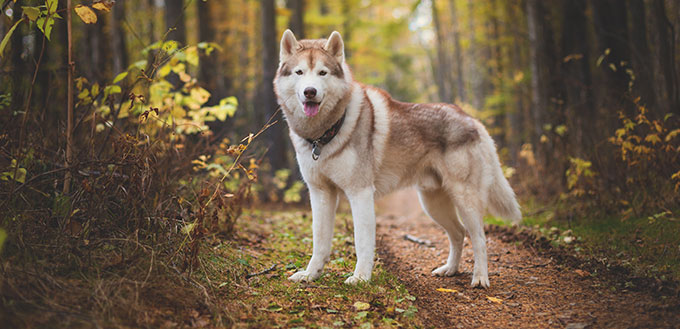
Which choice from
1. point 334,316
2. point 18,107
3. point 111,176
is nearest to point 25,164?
point 111,176

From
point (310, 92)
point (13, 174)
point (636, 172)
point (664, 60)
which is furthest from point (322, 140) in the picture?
point (664, 60)

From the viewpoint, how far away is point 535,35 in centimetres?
858

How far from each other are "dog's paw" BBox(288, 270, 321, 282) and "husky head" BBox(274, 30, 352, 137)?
1.23m

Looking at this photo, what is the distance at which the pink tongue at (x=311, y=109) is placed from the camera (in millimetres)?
3752

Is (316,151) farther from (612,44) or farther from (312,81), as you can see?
(612,44)

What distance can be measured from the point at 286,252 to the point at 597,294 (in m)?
2.94

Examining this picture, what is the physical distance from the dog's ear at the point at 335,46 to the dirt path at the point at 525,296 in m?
2.11

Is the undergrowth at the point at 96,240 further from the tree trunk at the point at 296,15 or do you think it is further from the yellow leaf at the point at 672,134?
the tree trunk at the point at 296,15

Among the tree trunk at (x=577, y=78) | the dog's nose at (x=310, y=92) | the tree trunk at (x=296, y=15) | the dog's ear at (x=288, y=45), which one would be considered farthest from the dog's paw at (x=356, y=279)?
the tree trunk at (x=296, y=15)

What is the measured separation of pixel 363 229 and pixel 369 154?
671mm

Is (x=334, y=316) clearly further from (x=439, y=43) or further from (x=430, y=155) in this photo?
(x=439, y=43)

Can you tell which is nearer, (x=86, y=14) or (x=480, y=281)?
(x=86, y=14)

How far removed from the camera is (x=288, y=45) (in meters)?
4.05

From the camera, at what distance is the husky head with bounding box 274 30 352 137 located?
3768mm
